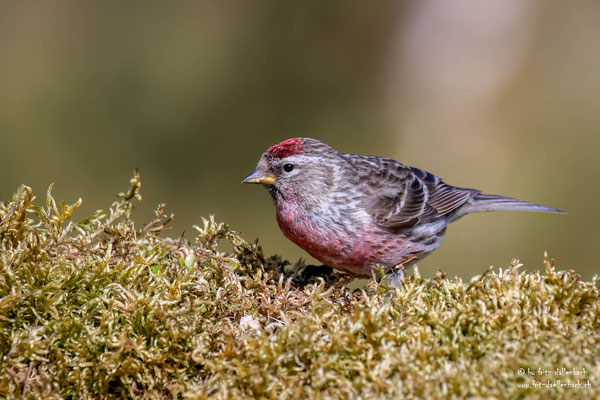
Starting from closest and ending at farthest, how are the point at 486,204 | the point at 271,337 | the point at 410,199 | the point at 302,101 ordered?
1. the point at 271,337
2. the point at 410,199
3. the point at 486,204
4. the point at 302,101

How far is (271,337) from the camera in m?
2.57

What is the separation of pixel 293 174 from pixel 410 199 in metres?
1.15

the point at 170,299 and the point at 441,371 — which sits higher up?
the point at 170,299

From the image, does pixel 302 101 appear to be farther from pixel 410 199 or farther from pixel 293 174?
pixel 293 174

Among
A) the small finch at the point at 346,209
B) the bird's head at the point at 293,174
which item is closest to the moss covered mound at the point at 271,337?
the small finch at the point at 346,209

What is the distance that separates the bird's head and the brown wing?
0.46 m

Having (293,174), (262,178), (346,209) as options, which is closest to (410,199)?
(346,209)

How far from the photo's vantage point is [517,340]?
2.29 meters

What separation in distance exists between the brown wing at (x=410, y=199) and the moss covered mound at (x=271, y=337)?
137 cm

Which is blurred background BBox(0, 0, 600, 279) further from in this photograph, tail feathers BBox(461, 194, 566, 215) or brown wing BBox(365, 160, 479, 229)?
brown wing BBox(365, 160, 479, 229)

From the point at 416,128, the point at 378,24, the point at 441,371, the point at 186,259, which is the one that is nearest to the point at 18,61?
the point at 378,24

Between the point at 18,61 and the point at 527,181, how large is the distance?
9.46 m

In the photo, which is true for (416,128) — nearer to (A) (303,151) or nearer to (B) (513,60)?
(B) (513,60)

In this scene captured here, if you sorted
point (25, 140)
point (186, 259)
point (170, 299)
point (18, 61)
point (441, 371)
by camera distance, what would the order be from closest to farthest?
1. point (441, 371)
2. point (170, 299)
3. point (186, 259)
4. point (25, 140)
5. point (18, 61)
